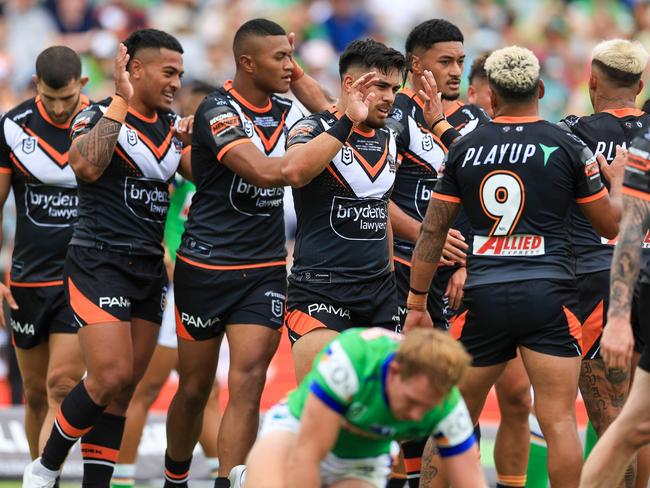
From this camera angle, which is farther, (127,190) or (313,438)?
(127,190)

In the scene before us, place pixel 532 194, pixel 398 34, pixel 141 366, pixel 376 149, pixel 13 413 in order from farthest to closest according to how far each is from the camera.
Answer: pixel 398 34
pixel 13 413
pixel 141 366
pixel 376 149
pixel 532 194

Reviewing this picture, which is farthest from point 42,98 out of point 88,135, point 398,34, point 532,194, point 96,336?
point 398,34

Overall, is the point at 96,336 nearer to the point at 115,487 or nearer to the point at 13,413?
the point at 115,487

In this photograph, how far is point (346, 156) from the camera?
25.4ft

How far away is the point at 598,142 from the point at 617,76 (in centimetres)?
44

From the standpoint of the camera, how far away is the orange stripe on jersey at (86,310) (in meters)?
8.06

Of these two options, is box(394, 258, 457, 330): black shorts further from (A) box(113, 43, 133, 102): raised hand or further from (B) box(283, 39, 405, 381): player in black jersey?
(A) box(113, 43, 133, 102): raised hand

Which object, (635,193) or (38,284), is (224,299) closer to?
(38,284)

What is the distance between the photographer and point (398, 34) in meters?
19.2

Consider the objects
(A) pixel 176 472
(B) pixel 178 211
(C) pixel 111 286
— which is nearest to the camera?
(C) pixel 111 286

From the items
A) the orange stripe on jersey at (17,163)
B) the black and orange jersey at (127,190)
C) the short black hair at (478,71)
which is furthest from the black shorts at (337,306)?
the short black hair at (478,71)

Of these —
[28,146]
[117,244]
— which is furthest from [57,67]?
[117,244]

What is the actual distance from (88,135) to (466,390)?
2.88m

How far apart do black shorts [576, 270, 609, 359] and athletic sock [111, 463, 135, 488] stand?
344 cm
